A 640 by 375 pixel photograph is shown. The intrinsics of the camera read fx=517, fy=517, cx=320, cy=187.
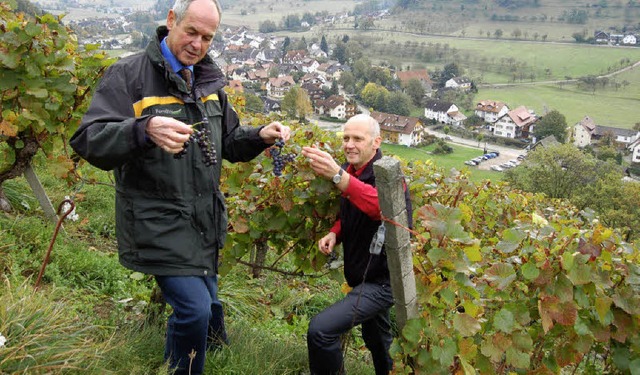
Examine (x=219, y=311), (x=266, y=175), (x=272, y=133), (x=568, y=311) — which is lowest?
(x=219, y=311)

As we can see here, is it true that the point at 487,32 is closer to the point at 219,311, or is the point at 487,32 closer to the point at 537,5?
the point at 537,5

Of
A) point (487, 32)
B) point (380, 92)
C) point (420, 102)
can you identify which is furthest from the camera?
point (487, 32)

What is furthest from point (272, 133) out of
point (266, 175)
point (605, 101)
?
point (605, 101)

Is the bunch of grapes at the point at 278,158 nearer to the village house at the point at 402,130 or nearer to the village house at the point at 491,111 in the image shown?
the village house at the point at 402,130

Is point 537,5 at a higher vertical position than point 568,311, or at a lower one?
lower

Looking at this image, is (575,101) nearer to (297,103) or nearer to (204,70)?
(297,103)

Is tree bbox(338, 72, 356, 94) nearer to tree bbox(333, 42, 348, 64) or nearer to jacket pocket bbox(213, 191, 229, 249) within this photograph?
tree bbox(333, 42, 348, 64)

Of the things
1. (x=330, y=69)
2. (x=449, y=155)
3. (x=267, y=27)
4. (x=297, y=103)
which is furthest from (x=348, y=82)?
(x=267, y=27)

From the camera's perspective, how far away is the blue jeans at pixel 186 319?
2.76m

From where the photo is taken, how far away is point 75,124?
5.01 meters

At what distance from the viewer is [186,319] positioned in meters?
2.78

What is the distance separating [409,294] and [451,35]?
14313cm

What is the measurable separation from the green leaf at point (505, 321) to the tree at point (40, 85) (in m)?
3.96

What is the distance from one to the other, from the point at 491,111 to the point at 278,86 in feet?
111
